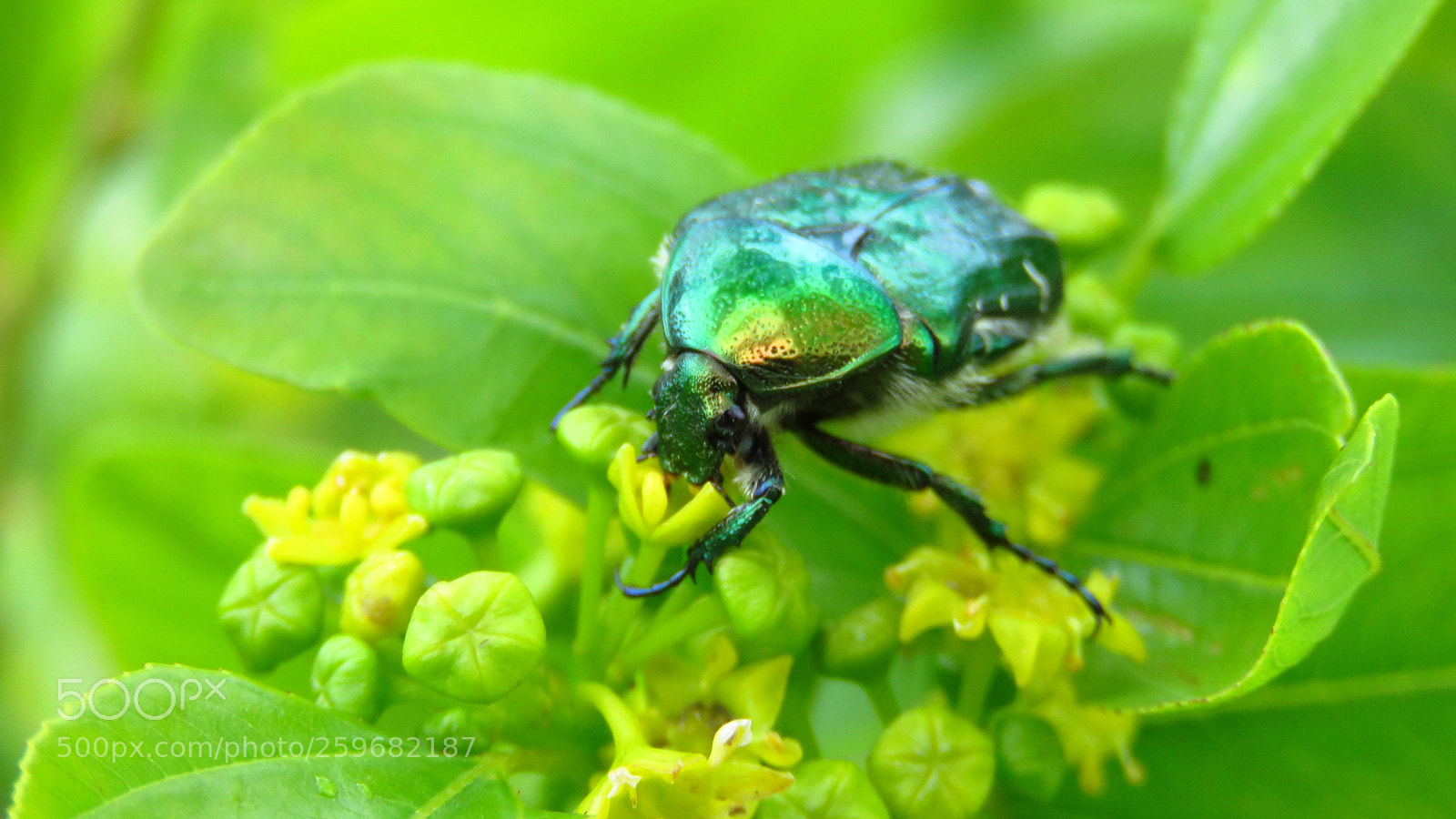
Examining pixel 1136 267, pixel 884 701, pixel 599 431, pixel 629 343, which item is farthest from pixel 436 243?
pixel 1136 267

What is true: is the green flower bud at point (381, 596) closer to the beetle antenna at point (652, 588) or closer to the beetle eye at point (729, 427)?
the beetle antenna at point (652, 588)

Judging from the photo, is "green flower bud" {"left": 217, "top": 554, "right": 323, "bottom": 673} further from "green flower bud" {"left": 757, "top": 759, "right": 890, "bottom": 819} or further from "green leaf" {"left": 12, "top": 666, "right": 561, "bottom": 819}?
"green flower bud" {"left": 757, "top": 759, "right": 890, "bottom": 819}

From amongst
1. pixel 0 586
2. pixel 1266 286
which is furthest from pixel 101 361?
pixel 1266 286

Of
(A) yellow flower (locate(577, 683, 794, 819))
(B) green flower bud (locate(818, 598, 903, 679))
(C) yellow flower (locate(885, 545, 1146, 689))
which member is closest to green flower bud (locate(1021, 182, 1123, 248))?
(C) yellow flower (locate(885, 545, 1146, 689))

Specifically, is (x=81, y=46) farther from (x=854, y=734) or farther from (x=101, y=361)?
(x=854, y=734)

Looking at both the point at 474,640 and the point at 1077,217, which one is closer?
the point at 474,640

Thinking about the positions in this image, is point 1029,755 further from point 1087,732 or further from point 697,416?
point 697,416
